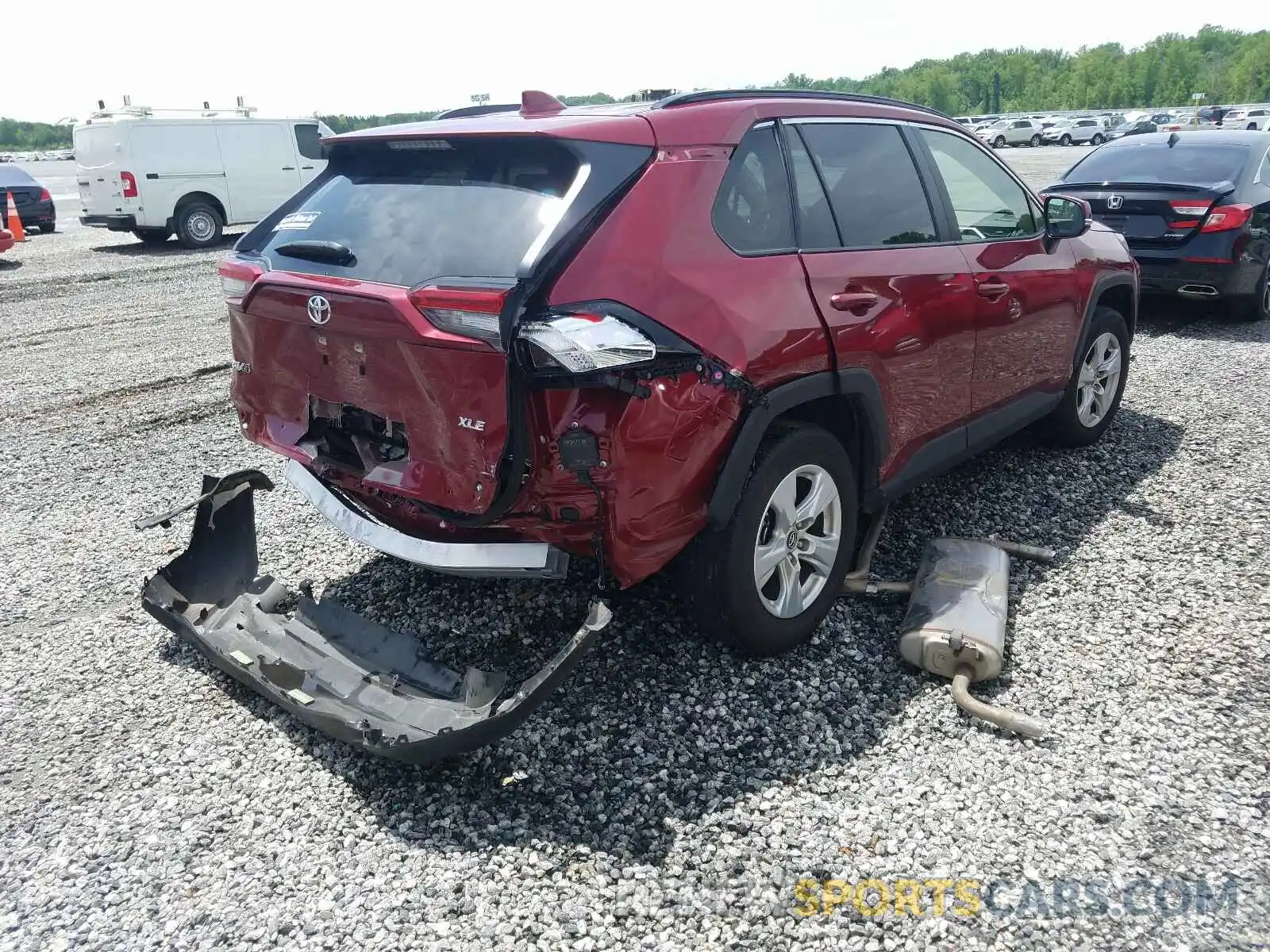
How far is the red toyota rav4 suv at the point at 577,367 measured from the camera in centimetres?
265

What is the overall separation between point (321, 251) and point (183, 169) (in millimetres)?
14732

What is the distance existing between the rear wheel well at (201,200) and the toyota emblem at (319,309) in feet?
49.0

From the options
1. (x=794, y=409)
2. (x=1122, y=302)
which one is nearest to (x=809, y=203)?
(x=794, y=409)

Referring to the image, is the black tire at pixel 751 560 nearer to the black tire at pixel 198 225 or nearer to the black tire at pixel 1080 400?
the black tire at pixel 1080 400

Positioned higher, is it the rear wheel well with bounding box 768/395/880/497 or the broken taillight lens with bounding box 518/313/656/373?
the broken taillight lens with bounding box 518/313/656/373

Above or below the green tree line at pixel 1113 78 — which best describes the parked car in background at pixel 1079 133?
below

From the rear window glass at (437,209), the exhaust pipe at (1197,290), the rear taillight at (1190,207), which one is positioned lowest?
the exhaust pipe at (1197,290)

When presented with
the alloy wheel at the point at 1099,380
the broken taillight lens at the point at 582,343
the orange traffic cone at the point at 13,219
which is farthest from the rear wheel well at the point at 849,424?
the orange traffic cone at the point at 13,219

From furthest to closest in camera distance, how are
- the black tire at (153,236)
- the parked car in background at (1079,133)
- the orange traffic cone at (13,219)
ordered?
the parked car in background at (1079,133), the orange traffic cone at (13,219), the black tire at (153,236)

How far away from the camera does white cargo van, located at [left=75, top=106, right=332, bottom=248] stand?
15164 mm

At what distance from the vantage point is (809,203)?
333 cm

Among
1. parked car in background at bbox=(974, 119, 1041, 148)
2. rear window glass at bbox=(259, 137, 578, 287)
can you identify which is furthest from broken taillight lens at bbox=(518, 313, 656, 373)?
parked car in background at bbox=(974, 119, 1041, 148)

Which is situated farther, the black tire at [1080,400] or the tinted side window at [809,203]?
the black tire at [1080,400]

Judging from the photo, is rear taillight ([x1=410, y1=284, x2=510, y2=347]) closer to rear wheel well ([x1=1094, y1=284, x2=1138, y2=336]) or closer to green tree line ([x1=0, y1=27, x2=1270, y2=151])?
rear wheel well ([x1=1094, y1=284, x2=1138, y2=336])
